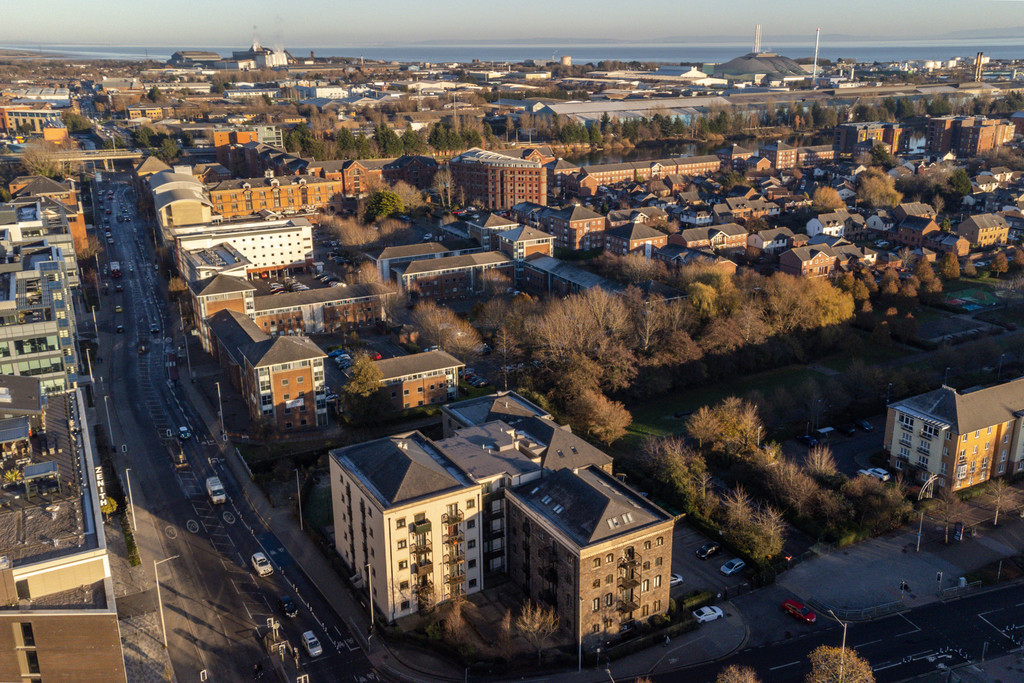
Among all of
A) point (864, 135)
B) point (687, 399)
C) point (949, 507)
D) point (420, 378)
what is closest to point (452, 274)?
point (420, 378)

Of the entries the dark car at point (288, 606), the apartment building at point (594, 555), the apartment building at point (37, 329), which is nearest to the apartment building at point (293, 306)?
the apartment building at point (37, 329)

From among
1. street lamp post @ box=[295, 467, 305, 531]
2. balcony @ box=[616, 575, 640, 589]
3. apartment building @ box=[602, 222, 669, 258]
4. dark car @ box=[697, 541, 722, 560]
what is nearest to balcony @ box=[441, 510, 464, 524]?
balcony @ box=[616, 575, 640, 589]

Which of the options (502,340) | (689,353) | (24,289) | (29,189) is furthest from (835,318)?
(29,189)

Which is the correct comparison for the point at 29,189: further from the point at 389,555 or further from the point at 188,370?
the point at 389,555

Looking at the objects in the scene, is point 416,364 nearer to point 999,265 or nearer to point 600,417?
point 600,417

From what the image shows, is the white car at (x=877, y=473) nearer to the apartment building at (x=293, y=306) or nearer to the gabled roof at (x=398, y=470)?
the gabled roof at (x=398, y=470)
